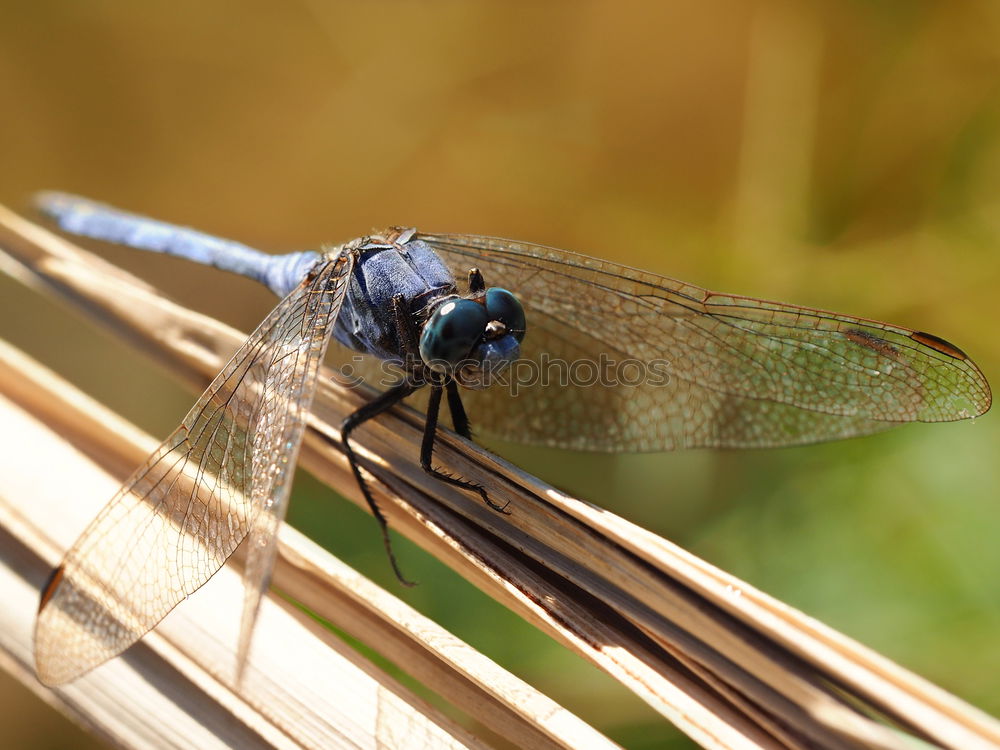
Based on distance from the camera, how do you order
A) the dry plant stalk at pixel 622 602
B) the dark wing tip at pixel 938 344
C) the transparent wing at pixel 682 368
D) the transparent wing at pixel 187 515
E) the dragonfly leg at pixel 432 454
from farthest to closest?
the transparent wing at pixel 682 368
the dark wing tip at pixel 938 344
the dragonfly leg at pixel 432 454
the transparent wing at pixel 187 515
the dry plant stalk at pixel 622 602

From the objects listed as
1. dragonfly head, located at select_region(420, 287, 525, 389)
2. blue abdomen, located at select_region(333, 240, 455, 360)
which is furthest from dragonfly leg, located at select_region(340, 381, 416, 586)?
blue abdomen, located at select_region(333, 240, 455, 360)

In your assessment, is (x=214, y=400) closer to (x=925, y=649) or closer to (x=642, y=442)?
(x=642, y=442)

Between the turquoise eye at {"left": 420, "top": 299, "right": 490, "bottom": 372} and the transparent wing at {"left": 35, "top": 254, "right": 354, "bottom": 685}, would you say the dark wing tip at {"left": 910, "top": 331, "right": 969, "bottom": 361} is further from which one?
the transparent wing at {"left": 35, "top": 254, "right": 354, "bottom": 685}

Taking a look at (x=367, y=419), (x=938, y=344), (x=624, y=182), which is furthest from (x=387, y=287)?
(x=938, y=344)

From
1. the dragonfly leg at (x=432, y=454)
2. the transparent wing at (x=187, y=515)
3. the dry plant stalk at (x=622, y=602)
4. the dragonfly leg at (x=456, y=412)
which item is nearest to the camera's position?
the dry plant stalk at (x=622, y=602)

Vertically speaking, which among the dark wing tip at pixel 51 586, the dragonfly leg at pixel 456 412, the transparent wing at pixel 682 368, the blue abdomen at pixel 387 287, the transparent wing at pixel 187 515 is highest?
the transparent wing at pixel 682 368

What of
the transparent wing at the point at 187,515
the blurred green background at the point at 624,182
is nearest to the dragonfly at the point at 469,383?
the transparent wing at the point at 187,515

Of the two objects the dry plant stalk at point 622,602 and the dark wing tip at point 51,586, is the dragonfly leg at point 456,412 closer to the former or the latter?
the dry plant stalk at point 622,602
